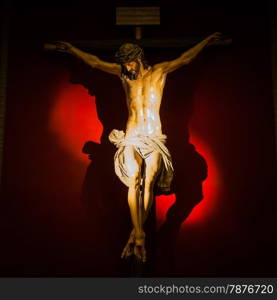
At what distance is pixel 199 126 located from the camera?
3.36 metres

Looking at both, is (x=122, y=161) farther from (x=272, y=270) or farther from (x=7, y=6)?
(x=7, y=6)

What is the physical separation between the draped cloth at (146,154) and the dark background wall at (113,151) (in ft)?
0.92

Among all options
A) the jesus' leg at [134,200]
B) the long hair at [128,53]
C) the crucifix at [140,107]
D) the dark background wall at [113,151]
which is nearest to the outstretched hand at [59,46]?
the crucifix at [140,107]

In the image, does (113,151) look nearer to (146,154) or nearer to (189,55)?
(146,154)

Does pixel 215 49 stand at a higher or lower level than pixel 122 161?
higher

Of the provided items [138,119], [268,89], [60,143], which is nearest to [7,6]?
[60,143]

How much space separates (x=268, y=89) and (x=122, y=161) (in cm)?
114

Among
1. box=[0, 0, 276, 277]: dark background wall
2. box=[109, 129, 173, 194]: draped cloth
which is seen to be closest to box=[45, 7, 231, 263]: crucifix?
box=[109, 129, 173, 194]: draped cloth

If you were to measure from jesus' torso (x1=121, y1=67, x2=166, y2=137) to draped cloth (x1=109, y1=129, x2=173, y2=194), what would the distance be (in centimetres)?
4

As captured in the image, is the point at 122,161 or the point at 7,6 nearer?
the point at 122,161

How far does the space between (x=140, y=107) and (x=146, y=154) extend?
0.31 metres

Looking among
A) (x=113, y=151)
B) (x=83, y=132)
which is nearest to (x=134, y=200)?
(x=113, y=151)

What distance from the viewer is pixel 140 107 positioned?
3.05 m

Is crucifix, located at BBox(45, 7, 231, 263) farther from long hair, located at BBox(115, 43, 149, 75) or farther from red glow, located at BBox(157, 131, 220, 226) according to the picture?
red glow, located at BBox(157, 131, 220, 226)
